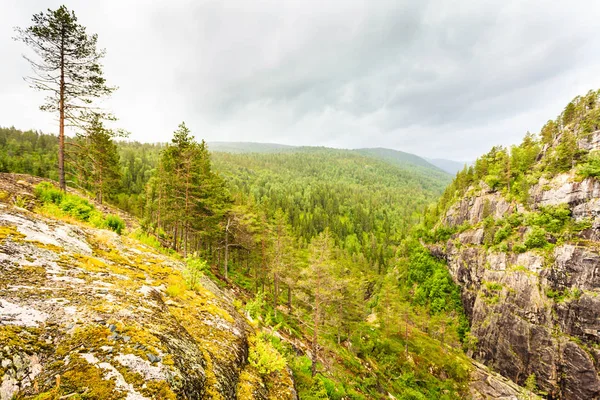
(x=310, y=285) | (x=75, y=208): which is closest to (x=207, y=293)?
(x=75, y=208)

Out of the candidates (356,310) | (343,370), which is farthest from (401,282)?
(343,370)

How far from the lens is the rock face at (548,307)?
3819 cm

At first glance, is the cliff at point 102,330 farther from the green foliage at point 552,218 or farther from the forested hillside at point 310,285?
the green foliage at point 552,218

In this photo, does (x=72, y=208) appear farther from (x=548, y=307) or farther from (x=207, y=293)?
(x=548, y=307)

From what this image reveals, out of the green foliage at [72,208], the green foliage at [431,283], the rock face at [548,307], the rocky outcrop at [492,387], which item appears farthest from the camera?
the green foliage at [431,283]

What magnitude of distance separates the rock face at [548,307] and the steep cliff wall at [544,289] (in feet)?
0.38

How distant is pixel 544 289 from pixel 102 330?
6358 cm

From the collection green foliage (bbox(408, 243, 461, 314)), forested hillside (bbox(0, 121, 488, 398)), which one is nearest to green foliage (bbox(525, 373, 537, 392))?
forested hillside (bbox(0, 121, 488, 398))

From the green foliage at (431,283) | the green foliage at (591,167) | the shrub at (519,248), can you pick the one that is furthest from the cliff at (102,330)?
the green foliage at (431,283)

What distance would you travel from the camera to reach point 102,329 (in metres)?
3.45

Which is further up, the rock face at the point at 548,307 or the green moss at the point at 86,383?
the green moss at the point at 86,383

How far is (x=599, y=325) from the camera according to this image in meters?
37.3

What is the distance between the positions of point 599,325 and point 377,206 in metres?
126

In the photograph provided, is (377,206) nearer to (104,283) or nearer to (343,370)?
(343,370)
